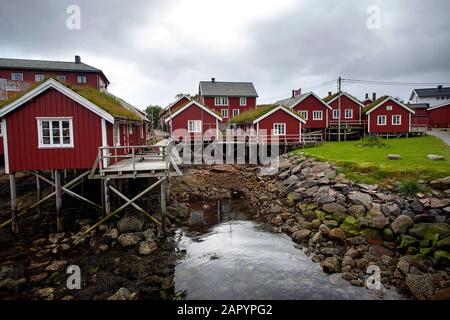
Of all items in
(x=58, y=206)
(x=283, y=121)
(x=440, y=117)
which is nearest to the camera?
(x=58, y=206)

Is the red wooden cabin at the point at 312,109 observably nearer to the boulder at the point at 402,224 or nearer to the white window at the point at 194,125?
the white window at the point at 194,125

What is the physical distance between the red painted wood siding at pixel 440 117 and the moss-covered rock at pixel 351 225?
42.7 m

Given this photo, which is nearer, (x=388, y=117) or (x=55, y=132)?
(x=55, y=132)

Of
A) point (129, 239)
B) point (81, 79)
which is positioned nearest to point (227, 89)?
point (81, 79)

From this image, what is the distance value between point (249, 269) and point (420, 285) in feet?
16.9

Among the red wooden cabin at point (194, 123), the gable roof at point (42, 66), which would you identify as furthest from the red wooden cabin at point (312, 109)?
the gable roof at point (42, 66)

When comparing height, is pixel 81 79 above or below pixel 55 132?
above

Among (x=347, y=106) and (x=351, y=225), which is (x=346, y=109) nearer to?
(x=347, y=106)

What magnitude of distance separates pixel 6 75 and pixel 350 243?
151 ft

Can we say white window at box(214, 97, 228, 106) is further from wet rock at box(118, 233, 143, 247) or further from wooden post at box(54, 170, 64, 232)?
wet rock at box(118, 233, 143, 247)

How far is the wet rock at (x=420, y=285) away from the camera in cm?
779

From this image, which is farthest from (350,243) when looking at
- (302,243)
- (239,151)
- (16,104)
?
(239,151)

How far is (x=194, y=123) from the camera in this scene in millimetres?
27906

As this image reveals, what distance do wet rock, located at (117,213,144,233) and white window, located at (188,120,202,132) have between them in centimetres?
1603
